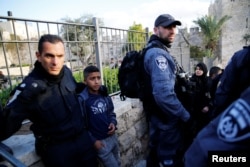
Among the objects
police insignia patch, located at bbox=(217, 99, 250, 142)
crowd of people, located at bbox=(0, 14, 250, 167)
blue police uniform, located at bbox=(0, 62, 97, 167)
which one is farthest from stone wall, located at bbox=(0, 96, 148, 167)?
police insignia patch, located at bbox=(217, 99, 250, 142)

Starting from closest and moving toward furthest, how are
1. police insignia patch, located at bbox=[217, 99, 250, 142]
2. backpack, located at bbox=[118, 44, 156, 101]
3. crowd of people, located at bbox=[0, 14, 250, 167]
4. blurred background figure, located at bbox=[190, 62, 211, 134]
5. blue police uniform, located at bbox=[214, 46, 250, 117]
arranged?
police insignia patch, located at bbox=[217, 99, 250, 142] → crowd of people, located at bbox=[0, 14, 250, 167] → blue police uniform, located at bbox=[214, 46, 250, 117] → backpack, located at bbox=[118, 44, 156, 101] → blurred background figure, located at bbox=[190, 62, 211, 134]

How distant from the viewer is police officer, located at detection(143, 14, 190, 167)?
2.18m

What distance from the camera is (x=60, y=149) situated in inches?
65.5

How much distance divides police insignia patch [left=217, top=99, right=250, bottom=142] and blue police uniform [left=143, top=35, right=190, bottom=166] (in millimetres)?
1424

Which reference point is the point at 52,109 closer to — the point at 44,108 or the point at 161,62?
the point at 44,108

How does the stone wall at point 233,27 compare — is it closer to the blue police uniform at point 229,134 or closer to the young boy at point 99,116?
the young boy at point 99,116

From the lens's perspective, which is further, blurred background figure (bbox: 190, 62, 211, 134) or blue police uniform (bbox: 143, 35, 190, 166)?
blurred background figure (bbox: 190, 62, 211, 134)

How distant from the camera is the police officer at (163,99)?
2180 millimetres

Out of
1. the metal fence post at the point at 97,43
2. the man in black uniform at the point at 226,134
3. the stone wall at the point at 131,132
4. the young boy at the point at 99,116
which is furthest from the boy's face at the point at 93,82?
the man in black uniform at the point at 226,134

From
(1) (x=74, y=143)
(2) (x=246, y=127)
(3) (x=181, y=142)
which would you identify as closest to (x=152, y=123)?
(3) (x=181, y=142)

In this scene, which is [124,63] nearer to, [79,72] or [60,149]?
[79,72]

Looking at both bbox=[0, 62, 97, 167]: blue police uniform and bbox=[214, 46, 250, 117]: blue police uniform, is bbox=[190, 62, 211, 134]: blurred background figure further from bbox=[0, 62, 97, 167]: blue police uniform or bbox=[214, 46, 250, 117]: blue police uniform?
bbox=[0, 62, 97, 167]: blue police uniform

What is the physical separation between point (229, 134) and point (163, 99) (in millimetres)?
1478

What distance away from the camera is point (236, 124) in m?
0.69
